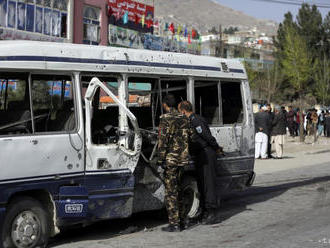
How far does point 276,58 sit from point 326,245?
66.7 m

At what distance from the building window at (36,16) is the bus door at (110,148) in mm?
14703

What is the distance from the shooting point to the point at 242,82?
1094 centimetres

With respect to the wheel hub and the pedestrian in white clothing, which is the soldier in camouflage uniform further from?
the pedestrian in white clothing

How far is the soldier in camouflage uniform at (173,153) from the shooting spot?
8516 millimetres

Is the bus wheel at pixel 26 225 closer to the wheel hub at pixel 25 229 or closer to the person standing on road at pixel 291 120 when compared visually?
the wheel hub at pixel 25 229

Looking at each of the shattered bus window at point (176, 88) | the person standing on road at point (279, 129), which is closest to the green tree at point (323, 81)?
the person standing on road at point (279, 129)

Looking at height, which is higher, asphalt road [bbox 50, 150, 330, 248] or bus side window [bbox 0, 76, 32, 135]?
bus side window [bbox 0, 76, 32, 135]

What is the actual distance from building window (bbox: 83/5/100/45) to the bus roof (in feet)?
59.6

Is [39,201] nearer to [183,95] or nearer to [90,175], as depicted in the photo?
[90,175]

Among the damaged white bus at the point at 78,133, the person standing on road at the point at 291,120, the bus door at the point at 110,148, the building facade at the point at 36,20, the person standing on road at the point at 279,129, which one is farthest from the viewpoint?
the person standing on road at the point at 291,120

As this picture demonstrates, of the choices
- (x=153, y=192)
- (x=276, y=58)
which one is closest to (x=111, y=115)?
(x=153, y=192)

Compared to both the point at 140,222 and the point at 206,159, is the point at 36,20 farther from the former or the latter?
Answer: the point at 206,159

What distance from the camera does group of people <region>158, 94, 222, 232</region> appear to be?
28.0ft

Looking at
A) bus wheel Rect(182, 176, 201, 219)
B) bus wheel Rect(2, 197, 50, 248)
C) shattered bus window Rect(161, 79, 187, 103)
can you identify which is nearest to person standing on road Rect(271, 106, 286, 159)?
bus wheel Rect(182, 176, 201, 219)
